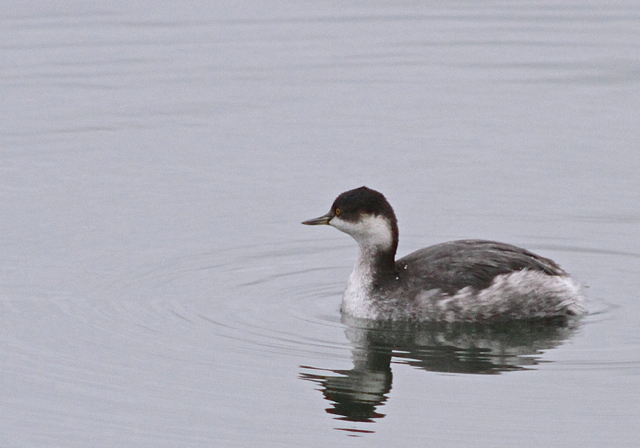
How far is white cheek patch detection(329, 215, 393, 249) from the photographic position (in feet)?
37.9

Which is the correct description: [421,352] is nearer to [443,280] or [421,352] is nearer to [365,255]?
[443,280]

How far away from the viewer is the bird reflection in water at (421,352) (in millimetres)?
9867

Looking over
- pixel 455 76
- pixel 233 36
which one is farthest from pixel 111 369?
pixel 233 36

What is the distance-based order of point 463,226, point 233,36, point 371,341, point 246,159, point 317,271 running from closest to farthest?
point 371,341 < point 317,271 < point 463,226 < point 246,159 < point 233,36

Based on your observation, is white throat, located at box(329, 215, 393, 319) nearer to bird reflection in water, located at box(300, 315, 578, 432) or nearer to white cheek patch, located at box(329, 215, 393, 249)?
white cheek patch, located at box(329, 215, 393, 249)

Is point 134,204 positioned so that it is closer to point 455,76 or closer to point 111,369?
point 111,369

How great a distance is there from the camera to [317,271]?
12.7 metres

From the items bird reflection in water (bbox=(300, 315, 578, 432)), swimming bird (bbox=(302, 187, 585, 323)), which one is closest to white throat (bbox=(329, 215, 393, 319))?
swimming bird (bbox=(302, 187, 585, 323))

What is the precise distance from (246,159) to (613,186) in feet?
12.7

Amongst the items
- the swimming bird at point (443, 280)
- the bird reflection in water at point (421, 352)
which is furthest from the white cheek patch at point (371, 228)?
the bird reflection in water at point (421, 352)

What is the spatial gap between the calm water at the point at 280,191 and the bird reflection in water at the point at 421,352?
1.1 inches

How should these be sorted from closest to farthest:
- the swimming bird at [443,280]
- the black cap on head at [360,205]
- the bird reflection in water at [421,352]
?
the bird reflection in water at [421,352]
the swimming bird at [443,280]
the black cap on head at [360,205]

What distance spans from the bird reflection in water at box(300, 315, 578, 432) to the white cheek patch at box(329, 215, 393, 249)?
2.11 feet

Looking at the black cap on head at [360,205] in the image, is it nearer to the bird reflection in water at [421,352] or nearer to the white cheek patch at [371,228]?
the white cheek patch at [371,228]
